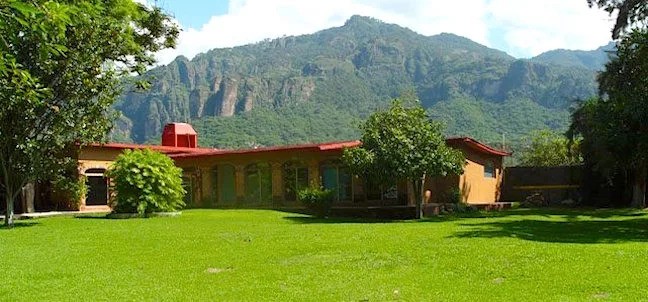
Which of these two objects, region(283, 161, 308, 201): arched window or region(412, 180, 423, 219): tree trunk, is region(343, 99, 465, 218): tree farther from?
region(283, 161, 308, 201): arched window

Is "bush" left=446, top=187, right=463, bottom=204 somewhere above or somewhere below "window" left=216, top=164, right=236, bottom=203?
below

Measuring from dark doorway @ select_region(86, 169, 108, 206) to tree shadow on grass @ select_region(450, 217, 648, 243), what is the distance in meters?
19.8

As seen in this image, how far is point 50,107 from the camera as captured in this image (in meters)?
20.8

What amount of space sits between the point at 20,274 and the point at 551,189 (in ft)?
96.8

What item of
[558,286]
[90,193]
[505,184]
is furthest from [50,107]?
[505,184]

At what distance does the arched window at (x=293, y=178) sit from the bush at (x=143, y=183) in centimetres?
635

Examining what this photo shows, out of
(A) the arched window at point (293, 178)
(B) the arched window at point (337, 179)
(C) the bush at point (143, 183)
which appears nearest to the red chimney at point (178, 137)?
(A) the arched window at point (293, 178)

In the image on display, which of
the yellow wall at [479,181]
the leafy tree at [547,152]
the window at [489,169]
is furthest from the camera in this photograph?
the leafy tree at [547,152]

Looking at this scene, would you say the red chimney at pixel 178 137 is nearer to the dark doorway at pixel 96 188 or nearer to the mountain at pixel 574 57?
the dark doorway at pixel 96 188

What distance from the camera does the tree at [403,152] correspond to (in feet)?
72.2

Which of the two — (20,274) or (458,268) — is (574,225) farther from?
(20,274)

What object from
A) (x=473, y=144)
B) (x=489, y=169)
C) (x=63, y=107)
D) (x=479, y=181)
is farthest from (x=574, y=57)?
(x=63, y=107)

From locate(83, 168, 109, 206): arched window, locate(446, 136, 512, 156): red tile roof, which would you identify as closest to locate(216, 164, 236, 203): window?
locate(83, 168, 109, 206): arched window

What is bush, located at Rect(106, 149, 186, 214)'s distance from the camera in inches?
912
